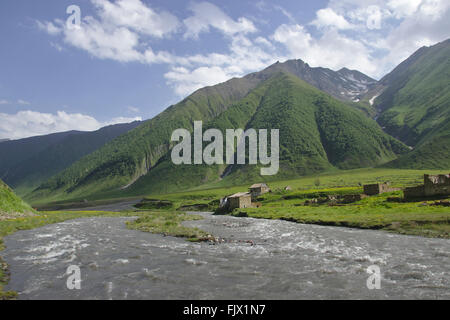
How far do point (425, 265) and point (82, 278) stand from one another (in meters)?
22.4

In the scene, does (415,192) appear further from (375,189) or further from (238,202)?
(238,202)

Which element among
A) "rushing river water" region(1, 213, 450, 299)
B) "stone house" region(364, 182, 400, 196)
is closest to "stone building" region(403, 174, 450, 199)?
"stone house" region(364, 182, 400, 196)

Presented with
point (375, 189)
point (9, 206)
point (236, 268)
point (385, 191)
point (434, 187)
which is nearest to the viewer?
Result: point (236, 268)

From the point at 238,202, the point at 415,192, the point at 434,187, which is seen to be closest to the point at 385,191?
the point at 415,192

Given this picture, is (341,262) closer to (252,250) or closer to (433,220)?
(252,250)

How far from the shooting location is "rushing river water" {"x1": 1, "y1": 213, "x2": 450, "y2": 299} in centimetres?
1544

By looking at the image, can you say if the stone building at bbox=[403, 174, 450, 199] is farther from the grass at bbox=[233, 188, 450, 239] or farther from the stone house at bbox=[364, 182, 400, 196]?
the stone house at bbox=[364, 182, 400, 196]

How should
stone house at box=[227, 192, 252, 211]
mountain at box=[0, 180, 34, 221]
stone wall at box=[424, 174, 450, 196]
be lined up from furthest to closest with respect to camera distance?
stone house at box=[227, 192, 252, 211]
mountain at box=[0, 180, 34, 221]
stone wall at box=[424, 174, 450, 196]

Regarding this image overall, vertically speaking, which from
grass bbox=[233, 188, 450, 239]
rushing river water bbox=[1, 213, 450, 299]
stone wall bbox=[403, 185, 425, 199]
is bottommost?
rushing river water bbox=[1, 213, 450, 299]

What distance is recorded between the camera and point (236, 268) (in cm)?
2027

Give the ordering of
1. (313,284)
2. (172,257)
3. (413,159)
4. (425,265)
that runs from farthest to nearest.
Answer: (413,159), (172,257), (425,265), (313,284)

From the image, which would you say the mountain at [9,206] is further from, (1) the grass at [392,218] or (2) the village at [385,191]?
(1) the grass at [392,218]
